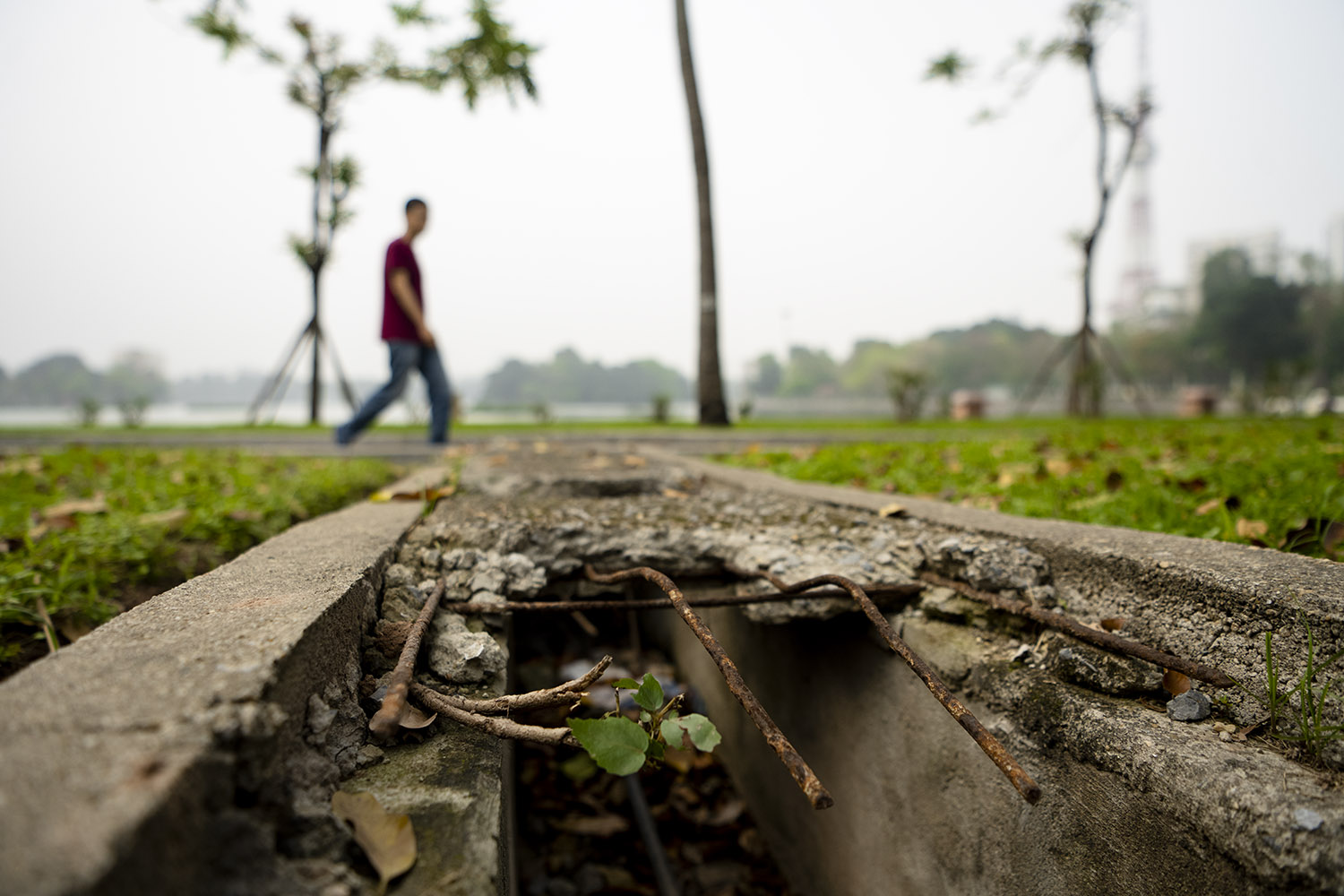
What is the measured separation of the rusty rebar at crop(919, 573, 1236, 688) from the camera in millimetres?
1078

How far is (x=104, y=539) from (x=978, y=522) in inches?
94.1

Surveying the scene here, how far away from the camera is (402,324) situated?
4559 millimetres

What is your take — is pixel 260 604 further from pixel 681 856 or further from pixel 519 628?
pixel 519 628

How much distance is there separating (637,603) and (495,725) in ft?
1.58

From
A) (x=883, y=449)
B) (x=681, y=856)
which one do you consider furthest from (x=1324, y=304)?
(x=681, y=856)

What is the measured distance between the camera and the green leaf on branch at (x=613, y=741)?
887 millimetres

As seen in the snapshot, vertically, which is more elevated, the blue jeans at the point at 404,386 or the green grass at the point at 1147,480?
the blue jeans at the point at 404,386

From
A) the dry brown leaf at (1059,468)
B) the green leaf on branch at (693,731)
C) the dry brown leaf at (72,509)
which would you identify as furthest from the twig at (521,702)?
the dry brown leaf at (1059,468)

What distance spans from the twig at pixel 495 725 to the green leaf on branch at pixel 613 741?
3 cm

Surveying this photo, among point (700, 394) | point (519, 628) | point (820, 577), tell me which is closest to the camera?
Result: point (820, 577)

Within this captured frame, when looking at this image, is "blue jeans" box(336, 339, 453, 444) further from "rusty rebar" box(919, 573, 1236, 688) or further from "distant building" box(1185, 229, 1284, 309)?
"distant building" box(1185, 229, 1284, 309)

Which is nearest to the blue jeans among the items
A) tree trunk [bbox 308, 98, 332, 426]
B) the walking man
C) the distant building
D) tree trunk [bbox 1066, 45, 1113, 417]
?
the walking man

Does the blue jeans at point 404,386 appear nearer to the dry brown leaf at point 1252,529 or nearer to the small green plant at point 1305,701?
the dry brown leaf at point 1252,529

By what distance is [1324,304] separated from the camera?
154 ft
